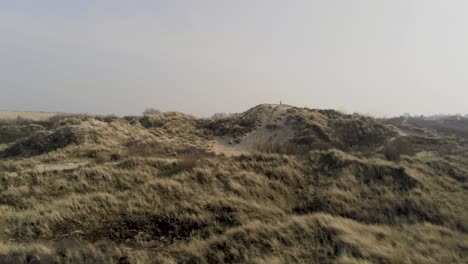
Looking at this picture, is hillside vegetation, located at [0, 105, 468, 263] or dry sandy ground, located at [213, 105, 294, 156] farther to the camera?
dry sandy ground, located at [213, 105, 294, 156]

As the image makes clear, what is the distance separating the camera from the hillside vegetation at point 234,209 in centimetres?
734

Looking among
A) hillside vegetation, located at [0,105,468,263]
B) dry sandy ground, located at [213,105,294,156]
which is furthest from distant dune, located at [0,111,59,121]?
hillside vegetation, located at [0,105,468,263]

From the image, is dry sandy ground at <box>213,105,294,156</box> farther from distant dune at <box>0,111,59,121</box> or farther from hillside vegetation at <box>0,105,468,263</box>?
distant dune at <box>0,111,59,121</box>

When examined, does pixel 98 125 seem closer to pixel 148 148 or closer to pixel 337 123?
pixel 148 148

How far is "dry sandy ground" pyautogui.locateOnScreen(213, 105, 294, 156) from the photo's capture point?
2908 cm

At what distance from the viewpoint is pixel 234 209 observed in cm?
1027

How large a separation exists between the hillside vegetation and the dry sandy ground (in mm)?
7019

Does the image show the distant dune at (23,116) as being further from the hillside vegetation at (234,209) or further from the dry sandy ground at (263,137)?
the hillside vegetation at (234,209)

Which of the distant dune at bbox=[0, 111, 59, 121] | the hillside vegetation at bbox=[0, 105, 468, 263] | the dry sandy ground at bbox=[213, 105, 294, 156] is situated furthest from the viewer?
the distant dune at bbox=[0, 111, 59, 121]

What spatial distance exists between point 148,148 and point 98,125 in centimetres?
885

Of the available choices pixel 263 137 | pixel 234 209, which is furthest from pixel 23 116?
pixel 234 209

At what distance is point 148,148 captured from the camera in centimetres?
2273

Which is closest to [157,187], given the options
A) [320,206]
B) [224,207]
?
[224,207]

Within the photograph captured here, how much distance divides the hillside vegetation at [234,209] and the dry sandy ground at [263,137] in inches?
276
